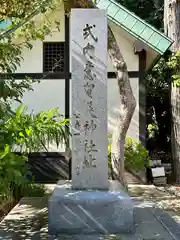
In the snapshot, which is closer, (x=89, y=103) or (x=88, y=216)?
(x=88, y=216)

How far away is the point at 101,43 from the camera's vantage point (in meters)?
5.34

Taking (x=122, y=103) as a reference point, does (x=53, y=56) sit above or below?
above

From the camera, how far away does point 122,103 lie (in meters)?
8.54

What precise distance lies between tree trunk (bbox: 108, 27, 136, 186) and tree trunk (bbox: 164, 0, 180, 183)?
351 centimetres

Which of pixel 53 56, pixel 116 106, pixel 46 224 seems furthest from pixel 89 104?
pixel 53 56

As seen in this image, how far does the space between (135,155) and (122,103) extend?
2308 millimetres

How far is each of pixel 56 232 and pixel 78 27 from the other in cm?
304

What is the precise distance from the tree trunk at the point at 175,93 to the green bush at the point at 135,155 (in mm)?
1543

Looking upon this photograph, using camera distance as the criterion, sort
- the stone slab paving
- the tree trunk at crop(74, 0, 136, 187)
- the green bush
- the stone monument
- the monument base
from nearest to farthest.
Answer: the stone slab paving
the monument base
the stone monument
the tree trunk at crop(74, 0, 136, 187)
the green bush

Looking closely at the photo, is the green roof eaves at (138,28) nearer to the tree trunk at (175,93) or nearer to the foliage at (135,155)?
the tree trunk at (175,93)

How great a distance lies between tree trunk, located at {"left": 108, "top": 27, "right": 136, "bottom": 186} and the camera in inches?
332

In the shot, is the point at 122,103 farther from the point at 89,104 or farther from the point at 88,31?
the point at 88,31

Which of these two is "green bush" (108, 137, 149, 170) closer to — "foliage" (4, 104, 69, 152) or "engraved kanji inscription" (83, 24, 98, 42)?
"foliage" (4, 104, 69, 152)

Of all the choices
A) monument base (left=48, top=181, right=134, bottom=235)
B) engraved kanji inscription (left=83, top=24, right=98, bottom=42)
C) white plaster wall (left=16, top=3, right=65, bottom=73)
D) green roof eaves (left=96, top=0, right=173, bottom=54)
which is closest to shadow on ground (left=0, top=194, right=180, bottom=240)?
monument base (left=48, top=181, right=134, bottom=235)
